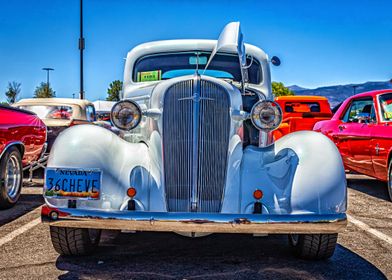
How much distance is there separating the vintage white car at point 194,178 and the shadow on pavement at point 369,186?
4171 mm

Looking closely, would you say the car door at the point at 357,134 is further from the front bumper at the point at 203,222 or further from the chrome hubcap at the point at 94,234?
the chrome hubcap at the point at 94,234

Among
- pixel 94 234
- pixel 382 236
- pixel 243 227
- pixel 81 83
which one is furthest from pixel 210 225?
pixel 81 83

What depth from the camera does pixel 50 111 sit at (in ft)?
33.1

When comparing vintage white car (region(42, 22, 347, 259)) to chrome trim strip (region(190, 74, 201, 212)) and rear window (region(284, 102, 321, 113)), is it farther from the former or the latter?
rear window (region(284, 102, 321, 113))

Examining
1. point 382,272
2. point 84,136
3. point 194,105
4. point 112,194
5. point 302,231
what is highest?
point 194,105

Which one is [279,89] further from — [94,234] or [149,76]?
[94,234]

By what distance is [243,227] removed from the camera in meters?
3.22

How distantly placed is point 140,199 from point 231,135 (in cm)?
84

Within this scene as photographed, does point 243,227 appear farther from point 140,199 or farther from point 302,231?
point 140,199

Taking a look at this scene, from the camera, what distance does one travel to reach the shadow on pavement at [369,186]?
777 centimetres

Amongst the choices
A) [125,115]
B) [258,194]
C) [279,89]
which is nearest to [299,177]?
[258,194]

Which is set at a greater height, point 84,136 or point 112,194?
point 84,136

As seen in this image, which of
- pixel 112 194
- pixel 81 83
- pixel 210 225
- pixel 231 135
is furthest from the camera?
pixel 81 83

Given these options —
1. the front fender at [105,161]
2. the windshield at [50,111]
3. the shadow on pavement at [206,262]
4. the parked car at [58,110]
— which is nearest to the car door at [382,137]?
the shadow on pavement at [206,262]
